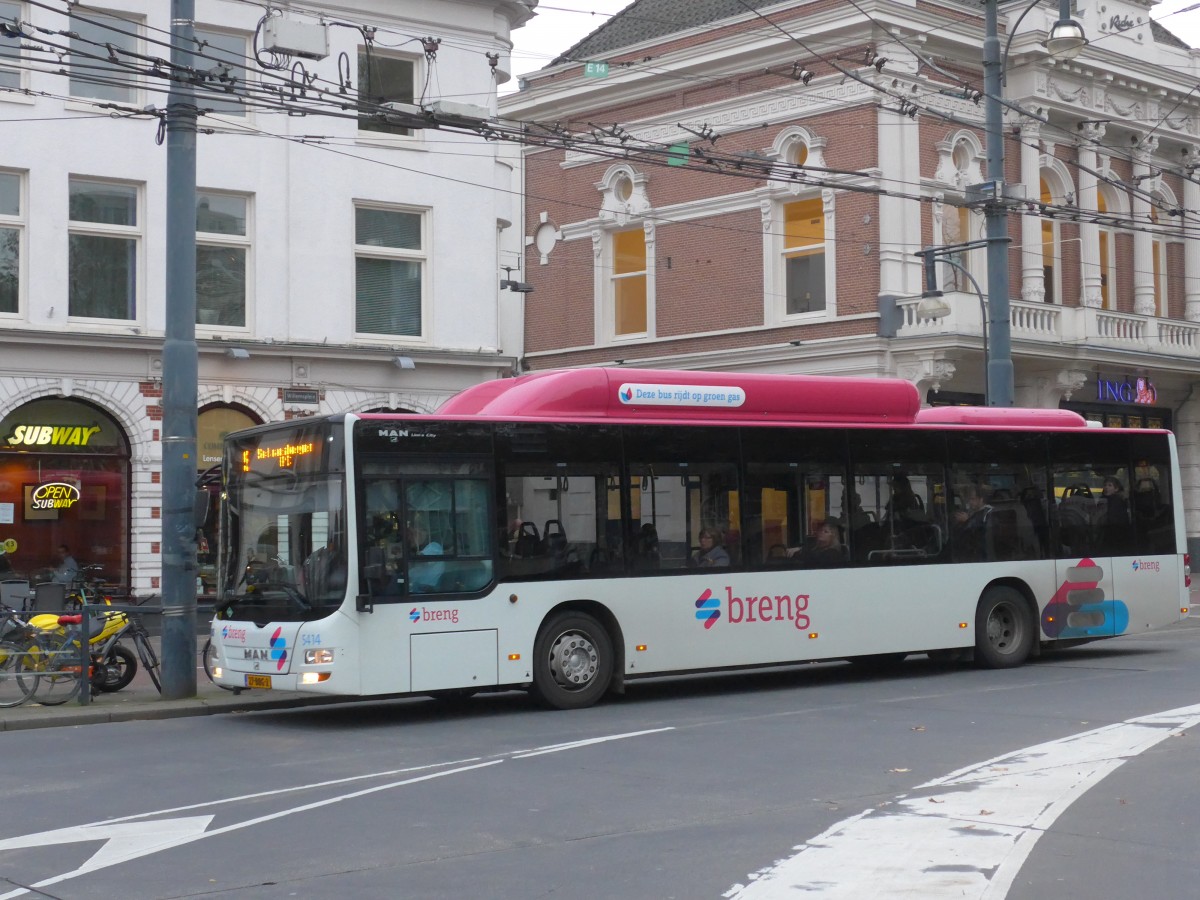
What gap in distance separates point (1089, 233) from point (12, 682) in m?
27.6

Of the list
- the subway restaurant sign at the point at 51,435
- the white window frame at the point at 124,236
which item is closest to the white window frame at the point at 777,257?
the white window frame at the point at 124,236

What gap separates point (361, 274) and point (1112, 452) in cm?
1198

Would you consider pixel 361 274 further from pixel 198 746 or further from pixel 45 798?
pixel 45 798

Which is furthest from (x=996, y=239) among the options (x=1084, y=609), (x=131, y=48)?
(x=131, y=48)

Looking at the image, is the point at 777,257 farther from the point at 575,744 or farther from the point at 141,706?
the point at 575,744

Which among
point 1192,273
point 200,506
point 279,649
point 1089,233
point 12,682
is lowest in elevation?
point 12,682

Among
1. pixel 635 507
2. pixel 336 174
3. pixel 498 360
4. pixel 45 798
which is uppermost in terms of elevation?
pixel 336 174

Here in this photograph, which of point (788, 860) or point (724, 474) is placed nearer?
point (788, 860)

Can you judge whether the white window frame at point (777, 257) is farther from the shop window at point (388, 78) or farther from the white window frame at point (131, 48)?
the white window frame at point (131, 48)

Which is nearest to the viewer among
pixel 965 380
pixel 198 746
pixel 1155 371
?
pixel 198 746

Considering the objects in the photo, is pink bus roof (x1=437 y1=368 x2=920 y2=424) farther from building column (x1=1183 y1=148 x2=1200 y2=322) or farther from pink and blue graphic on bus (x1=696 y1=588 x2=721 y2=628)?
building column (x1=1183 y1=148 x2=1200 y2=322)

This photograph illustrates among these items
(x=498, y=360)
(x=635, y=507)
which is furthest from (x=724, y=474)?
(x=498, y=360)

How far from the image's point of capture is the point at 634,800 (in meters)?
9.44

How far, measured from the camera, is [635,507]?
15172 mm
